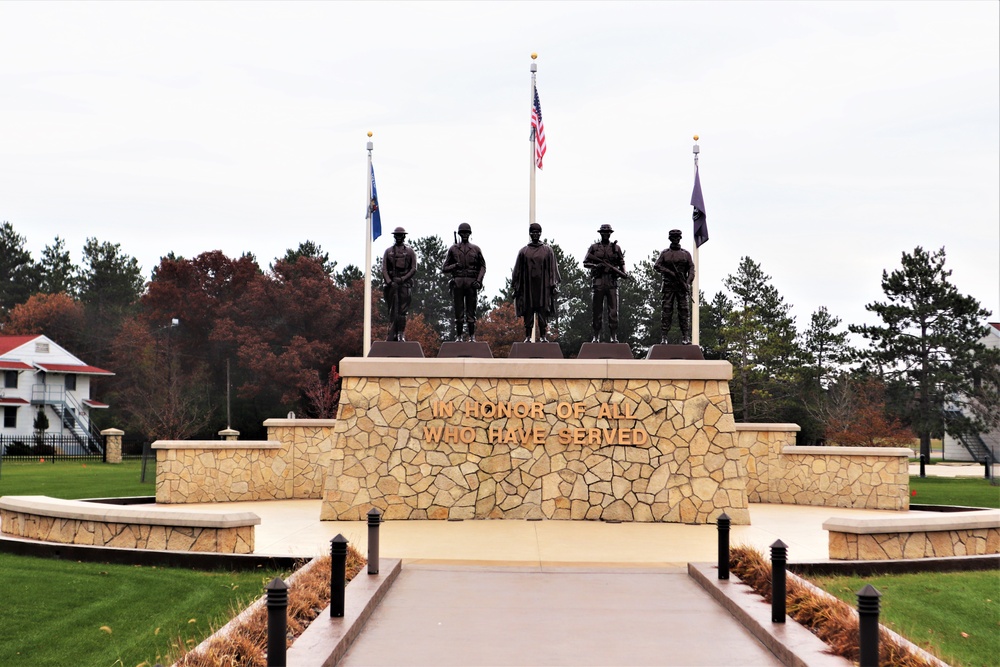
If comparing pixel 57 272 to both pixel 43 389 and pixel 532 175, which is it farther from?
pixel 532 175

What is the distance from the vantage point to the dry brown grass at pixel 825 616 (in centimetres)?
711

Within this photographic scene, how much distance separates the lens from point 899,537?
12406mm

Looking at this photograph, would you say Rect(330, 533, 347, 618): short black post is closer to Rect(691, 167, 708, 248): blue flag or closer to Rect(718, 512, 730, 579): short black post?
Rect(718, 512, 730, 579): short black post

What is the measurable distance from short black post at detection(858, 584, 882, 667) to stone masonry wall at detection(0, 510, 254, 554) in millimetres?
8395

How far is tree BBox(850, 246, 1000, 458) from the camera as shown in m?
46.1

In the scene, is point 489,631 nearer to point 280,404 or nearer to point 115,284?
point 280,404

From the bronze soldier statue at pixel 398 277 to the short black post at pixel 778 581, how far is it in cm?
1109

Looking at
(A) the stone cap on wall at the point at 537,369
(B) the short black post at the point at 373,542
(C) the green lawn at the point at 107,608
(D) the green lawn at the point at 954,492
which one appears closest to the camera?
(C) the green lawn at the point at 107,608

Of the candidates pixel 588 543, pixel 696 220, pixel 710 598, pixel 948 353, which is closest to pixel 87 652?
pixel 710 598

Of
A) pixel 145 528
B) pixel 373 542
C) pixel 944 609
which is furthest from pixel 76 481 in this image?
pixel 944 609

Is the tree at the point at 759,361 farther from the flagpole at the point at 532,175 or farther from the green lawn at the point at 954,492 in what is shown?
the flagpole at the point at 532,175

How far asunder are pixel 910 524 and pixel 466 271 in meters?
9.53

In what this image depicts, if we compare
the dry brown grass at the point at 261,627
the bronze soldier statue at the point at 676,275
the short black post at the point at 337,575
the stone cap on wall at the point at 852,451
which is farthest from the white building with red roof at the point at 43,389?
the short black post at the point at 337,575

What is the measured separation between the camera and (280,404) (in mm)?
53531
